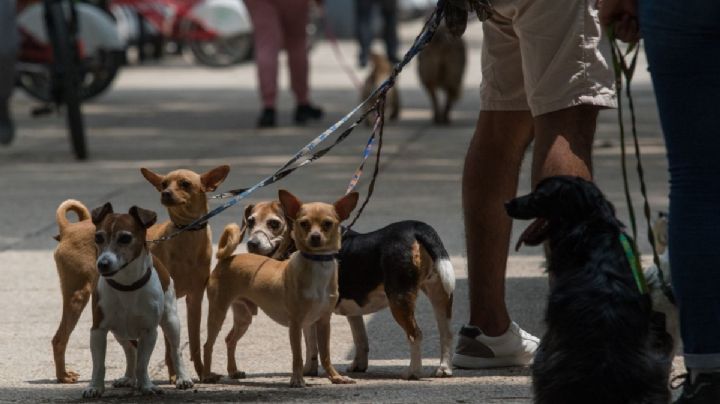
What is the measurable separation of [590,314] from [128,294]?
5.10 ft

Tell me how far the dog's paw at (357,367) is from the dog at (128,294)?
0.77m

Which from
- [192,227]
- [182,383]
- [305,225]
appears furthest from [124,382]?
[305,225]

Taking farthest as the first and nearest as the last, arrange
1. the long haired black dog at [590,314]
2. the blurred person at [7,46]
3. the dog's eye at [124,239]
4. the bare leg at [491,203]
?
the blurred person at [7,46], the bare leg at [491,203], the dog's eye at [124,239], the long haired black dog at [590,314]

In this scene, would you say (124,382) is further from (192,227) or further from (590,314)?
(590,314)

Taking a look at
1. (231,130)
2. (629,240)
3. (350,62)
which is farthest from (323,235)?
(350,62)

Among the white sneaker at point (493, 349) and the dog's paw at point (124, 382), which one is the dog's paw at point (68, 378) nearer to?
the dog's paw at point (124, 382)

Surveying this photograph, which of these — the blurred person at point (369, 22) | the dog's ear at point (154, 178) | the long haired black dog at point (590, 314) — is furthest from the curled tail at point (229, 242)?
the blurred person at point (369, 22)

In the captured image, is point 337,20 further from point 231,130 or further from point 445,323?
point 445,323

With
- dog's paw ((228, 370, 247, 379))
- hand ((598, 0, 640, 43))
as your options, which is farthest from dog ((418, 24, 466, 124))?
hand ((598, 0, 640, 43))

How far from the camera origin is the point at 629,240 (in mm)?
4094

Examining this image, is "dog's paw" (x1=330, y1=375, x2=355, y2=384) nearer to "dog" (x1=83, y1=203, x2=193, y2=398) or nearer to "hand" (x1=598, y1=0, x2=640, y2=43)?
"dog" (x1=83, y1=203, x2=193, y2=398)

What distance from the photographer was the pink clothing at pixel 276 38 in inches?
563

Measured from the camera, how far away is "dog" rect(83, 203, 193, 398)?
485cm

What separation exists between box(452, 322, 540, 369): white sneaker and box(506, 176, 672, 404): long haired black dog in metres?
1.31
